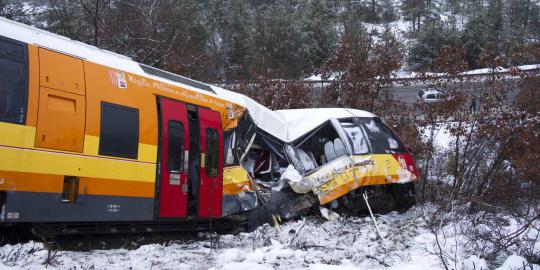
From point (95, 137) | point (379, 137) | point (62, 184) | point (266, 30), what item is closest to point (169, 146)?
point (95, 137)

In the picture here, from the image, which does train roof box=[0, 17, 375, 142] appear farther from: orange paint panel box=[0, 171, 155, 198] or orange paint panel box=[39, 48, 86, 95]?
orange paint panel box=[0, 171, 155, 198]

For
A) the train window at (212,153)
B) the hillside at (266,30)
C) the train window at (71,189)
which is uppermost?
the hillside at (266,30)

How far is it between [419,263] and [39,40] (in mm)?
5313

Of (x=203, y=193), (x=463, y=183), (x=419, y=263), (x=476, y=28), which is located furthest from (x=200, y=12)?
(x=419, y=263)

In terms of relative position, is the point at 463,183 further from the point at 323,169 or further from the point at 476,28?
the point at 476,28

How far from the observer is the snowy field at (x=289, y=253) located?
17.7ft

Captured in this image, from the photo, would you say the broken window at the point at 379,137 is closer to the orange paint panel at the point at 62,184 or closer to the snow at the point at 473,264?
the snow at the point at 473,264

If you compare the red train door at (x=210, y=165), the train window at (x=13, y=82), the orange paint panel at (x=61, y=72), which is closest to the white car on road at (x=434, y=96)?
the red train door at (x=210, y=165)

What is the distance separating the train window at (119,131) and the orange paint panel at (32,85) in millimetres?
911

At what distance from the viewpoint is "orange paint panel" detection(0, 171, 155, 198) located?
5.30 metres

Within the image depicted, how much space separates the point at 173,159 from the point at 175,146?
195 millimetres

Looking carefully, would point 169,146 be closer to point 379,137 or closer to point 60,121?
point 60,121

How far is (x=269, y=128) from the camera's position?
31.4 ft

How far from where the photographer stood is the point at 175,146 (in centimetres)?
732
